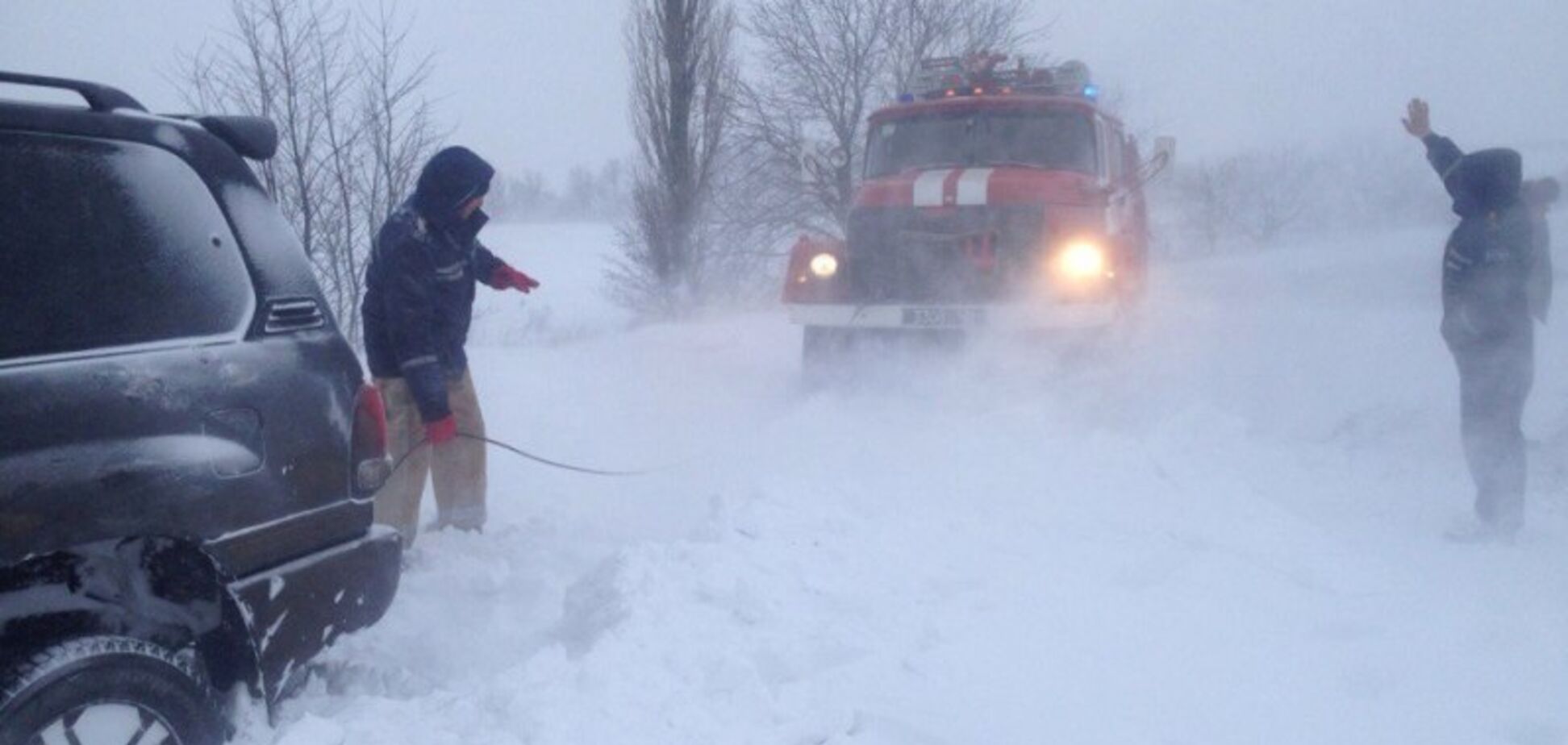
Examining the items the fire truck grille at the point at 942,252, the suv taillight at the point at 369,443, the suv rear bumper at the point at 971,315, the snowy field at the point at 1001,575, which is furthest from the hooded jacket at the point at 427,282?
the fire truck grille at the point at 942,252

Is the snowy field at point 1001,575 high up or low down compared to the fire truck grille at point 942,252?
down

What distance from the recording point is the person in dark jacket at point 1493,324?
5098 millimetres

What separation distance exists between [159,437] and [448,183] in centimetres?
229

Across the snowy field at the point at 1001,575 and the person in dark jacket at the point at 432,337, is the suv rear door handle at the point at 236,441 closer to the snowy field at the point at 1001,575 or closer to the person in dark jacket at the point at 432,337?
the snowy field at the point at 1001,575

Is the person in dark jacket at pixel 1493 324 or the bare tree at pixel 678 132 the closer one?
the person in dark jacket at pixel 1493 324

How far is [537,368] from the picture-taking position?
1057 centimetres

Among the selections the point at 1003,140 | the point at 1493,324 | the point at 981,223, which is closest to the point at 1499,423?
the point at 1493,324

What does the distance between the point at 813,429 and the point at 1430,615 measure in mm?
3804

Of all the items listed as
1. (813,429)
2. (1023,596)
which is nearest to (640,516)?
(813,429)

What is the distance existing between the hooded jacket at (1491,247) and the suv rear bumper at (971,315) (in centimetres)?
252

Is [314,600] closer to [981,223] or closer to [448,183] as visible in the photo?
[448,183]

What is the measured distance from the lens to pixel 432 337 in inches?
189

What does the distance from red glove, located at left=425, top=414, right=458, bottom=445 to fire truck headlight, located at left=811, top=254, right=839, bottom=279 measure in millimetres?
4166

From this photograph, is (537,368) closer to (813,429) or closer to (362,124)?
(362,124)
